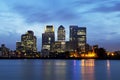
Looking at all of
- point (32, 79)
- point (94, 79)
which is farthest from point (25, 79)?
point (94, 79)

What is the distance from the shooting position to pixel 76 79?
7738 cm

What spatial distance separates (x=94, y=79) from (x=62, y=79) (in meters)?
6.65

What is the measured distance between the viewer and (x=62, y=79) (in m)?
77.4

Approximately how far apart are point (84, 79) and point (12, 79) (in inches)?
585

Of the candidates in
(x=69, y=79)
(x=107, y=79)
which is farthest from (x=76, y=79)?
(x=107, y=79)

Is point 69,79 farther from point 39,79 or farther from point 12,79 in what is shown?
point 12,79

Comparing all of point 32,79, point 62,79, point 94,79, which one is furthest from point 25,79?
point 94,79

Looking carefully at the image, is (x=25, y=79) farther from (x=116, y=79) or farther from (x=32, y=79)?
(x=116, y=79)

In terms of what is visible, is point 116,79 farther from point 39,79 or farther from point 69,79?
point 39,79

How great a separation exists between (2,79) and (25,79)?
4.99 metres

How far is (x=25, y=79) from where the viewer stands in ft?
250

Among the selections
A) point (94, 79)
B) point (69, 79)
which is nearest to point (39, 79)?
point (69, 79)

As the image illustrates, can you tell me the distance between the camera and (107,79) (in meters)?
76.6

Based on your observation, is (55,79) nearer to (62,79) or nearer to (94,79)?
(62,79)
